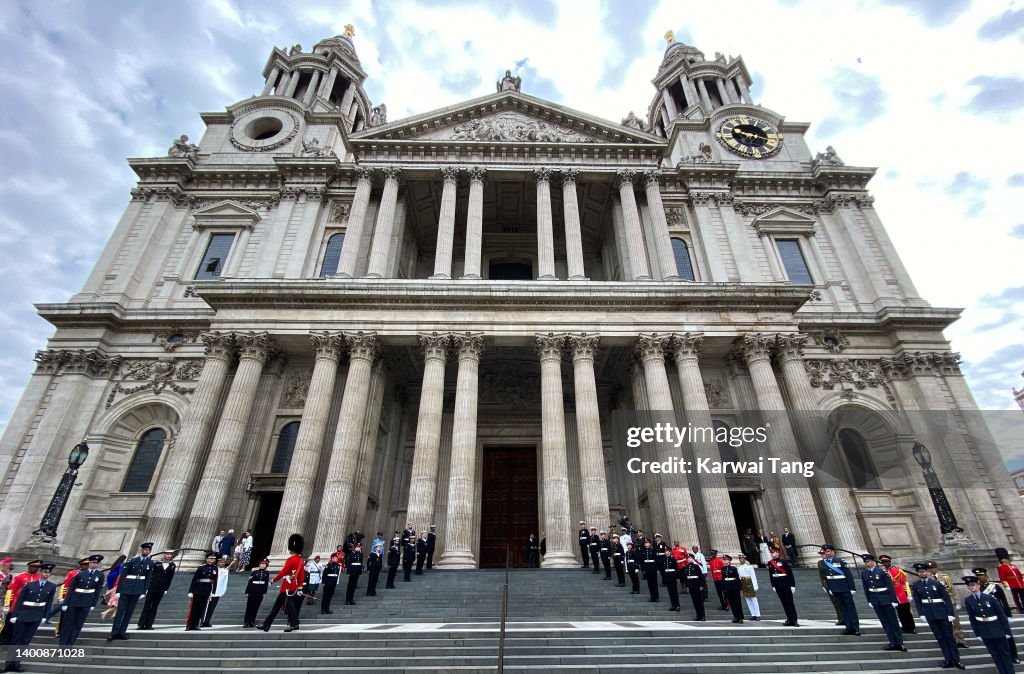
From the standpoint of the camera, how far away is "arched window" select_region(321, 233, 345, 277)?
937 inches

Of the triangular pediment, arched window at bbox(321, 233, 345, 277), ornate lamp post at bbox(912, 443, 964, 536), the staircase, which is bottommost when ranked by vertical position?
the staircase

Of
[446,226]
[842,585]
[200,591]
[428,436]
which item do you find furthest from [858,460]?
[200,591]

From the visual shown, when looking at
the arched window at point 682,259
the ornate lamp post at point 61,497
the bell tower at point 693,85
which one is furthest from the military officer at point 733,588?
the bell tower at point 693,85

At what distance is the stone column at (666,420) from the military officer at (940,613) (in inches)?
337

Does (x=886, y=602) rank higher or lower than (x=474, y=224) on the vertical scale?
lower

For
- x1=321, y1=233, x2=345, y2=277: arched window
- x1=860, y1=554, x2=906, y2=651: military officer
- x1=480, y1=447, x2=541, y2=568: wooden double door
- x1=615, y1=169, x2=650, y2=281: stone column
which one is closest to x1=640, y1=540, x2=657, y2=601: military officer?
x1=860, y1=554, x2=906, y2=651: military officer

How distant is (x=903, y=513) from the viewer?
766 inches

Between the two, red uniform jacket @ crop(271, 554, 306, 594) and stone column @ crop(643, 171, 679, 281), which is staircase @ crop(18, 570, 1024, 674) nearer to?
red uniform jacket @ crop(271, 554, 306, 594)

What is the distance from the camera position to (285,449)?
64.5 ft

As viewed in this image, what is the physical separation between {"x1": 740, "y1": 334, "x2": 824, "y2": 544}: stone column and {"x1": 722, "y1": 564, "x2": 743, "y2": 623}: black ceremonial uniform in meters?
8.17

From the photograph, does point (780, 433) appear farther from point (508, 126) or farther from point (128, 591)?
point (508, 126)

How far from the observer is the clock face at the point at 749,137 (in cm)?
2967

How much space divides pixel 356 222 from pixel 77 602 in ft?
59.0

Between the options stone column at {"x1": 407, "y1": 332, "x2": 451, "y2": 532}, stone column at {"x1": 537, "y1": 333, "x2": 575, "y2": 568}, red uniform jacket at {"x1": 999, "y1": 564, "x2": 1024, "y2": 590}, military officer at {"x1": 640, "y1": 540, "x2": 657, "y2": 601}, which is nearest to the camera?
red uniform jacket at {"x1": 999, "y1": 564, "x2": 1024, "y2": 590}
